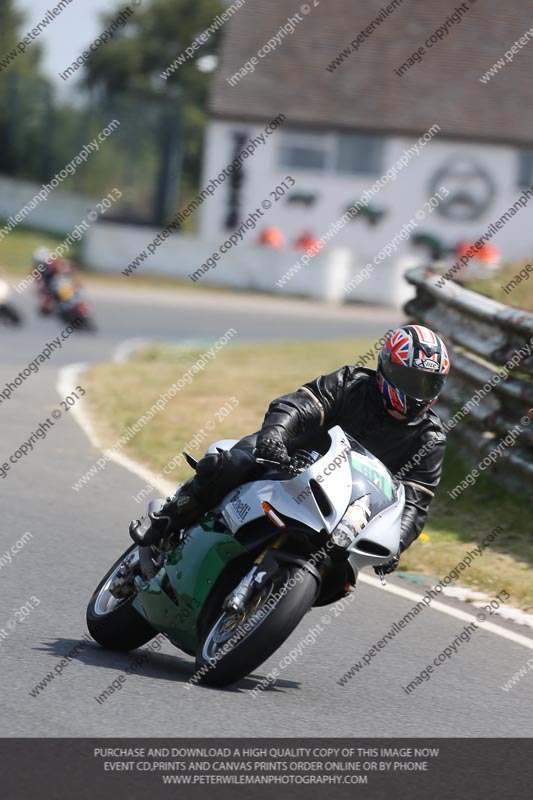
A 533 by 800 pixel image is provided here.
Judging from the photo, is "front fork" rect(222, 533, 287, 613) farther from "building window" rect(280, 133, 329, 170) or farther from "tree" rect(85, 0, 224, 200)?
"tree" rect(85, 0, 224, 200)

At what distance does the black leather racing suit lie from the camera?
21.6 feet

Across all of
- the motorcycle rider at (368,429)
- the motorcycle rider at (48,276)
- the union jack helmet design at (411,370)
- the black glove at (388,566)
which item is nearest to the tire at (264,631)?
the black glove at (388,566)

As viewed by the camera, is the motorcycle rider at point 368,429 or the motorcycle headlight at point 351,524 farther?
the motorcycle rider at point 368,429

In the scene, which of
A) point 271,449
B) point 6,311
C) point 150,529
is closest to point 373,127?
point 6,311

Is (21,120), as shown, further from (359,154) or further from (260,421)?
(260,421)

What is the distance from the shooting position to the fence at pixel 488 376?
10.5 m

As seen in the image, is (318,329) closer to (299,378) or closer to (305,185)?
(299,378)

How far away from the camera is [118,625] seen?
6668 millimetres

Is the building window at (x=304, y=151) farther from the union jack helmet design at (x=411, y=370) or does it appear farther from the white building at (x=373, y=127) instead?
the union jack helmet design at (x=411, y=370)

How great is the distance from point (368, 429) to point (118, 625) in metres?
1.48

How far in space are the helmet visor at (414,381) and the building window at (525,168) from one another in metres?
37.0
